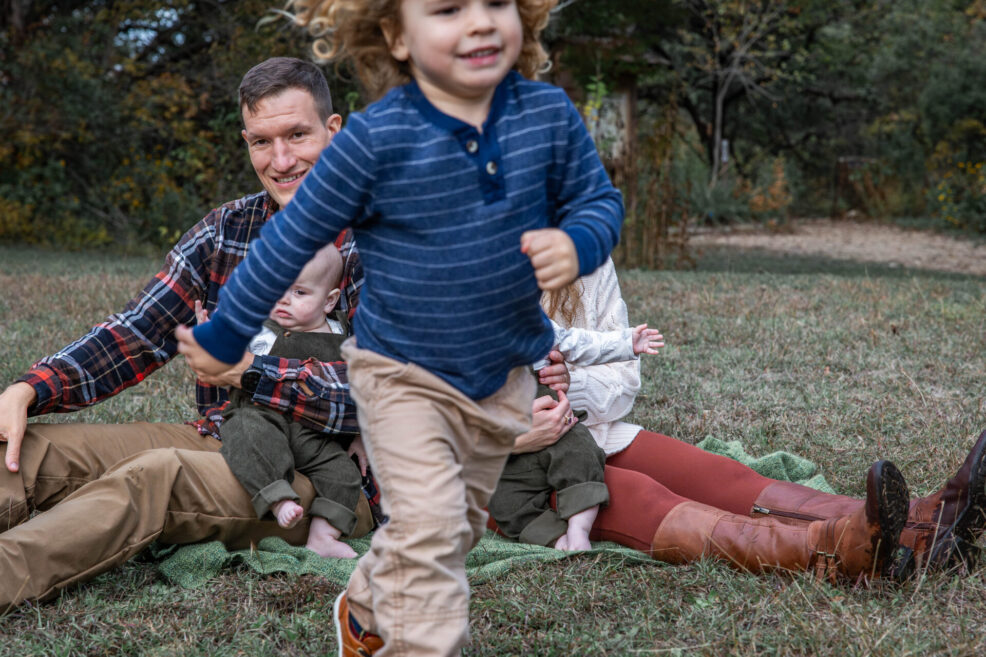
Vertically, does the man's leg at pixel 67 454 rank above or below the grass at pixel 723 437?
above

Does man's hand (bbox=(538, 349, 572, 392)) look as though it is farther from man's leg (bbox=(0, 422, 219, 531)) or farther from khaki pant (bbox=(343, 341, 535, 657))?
khaki pant (bbox=(343, 341, 535, 657))

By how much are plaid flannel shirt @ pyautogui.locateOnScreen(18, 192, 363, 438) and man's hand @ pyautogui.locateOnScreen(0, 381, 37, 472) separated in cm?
5

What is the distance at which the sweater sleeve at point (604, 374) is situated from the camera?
3094mm

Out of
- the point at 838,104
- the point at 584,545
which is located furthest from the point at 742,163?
the point at 584,545

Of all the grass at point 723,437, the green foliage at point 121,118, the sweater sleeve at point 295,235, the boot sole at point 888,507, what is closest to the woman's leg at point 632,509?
the grass at point 723,437

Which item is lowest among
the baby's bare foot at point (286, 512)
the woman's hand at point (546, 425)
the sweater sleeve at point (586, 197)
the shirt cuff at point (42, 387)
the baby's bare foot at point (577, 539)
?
the baby's bare foot at point (577, 539)

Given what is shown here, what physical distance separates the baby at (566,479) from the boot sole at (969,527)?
0.85 m

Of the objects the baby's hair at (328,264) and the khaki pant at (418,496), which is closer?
the khaki pant at (418,496)

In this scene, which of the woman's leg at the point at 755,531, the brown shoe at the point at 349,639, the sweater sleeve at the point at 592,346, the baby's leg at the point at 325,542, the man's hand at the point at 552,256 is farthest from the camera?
the sweater sleeve at the point at 592,346

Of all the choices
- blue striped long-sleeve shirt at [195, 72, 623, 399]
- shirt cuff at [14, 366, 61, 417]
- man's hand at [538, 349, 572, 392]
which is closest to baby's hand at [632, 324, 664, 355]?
man's hand at [538, 349, 572, 392]

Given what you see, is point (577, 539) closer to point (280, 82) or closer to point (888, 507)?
point (888, 507)

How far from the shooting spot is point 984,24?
1384 cm

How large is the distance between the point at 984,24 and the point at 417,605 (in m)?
14.8

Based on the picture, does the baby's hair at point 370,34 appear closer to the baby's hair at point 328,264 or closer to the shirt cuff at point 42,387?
the baby's hair at point 328,264
